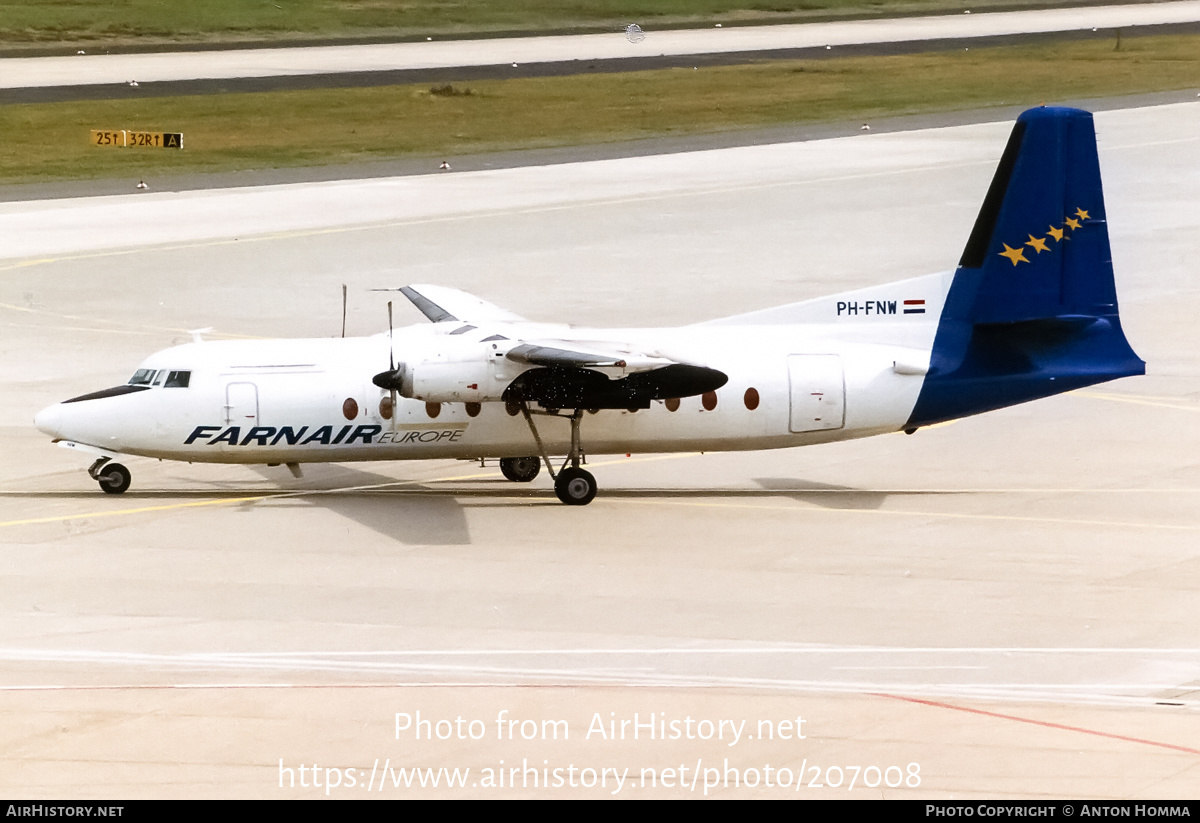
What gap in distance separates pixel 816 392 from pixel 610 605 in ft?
24.6

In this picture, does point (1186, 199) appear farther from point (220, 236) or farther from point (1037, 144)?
point (1037, 144)

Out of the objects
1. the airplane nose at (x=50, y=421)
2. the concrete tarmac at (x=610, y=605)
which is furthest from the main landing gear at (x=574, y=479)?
the airplane nose at (x=50, y=421)

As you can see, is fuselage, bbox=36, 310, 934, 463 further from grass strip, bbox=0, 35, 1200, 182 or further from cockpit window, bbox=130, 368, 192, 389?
grass strip, bbox=0, 35, 1200, 182

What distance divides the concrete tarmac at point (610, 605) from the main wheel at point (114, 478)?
0.24 m

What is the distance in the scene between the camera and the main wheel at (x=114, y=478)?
31641 millimetres

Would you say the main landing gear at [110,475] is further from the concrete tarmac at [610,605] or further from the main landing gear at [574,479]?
the main landing gear at [574,479]

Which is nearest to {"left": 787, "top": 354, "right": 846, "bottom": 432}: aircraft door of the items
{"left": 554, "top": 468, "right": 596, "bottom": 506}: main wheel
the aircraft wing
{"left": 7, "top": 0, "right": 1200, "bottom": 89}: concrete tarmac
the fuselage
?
the fuselage

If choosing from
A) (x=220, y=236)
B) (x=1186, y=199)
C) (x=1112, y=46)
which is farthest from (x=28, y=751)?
(x=1112, y=46)

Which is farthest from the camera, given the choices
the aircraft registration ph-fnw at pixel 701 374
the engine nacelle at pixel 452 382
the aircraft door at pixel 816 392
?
the aircraft door at pixel 816 392

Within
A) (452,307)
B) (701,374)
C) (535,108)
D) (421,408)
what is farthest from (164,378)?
(535,108)

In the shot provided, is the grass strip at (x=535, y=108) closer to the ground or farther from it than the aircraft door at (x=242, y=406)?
farther from it

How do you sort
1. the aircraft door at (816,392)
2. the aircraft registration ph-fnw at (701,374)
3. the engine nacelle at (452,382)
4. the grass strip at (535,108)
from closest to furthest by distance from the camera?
the engine nacelle at (452,382), the aircraft registration ph-fnw at (701,374), the aircraft door at (816,392), the grass strip at (535,108)

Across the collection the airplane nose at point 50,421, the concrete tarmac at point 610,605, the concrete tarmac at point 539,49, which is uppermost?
the concrete tarmac at point 539,49

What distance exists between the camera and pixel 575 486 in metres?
30.8
